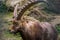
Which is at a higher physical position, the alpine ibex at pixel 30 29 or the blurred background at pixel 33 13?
the alpine ibex at pixel 30 29

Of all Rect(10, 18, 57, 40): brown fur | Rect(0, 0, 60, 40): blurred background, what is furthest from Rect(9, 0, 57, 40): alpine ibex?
Rect(0, 0, 60, 40): blurred background

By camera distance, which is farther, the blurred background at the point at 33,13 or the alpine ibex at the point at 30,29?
the blurred background at the point at 33,13

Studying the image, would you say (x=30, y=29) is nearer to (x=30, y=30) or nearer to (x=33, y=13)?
(x=30, y=30)

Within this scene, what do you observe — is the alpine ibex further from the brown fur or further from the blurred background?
the blurred background

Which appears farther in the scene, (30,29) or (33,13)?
(33,13)

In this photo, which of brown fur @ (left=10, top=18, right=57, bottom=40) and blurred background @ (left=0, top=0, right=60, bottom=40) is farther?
blurred background @ (left=0, top=0, right=60, bottom=40)

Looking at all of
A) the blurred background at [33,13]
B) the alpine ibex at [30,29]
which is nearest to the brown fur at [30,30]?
the alpine ibex at [30,29]

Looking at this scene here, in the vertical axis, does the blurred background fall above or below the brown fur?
below

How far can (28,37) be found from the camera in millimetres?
4172

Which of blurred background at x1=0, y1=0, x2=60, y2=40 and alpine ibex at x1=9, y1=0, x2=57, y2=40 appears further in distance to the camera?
blurred background at x1=0, y1=0, x2=60, y2=40

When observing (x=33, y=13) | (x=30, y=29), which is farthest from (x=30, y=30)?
(x=33, y=13)

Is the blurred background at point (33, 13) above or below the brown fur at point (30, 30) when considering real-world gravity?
below

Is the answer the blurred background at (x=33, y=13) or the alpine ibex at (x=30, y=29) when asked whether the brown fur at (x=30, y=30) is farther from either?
the blurred background at (x=33, y=13)

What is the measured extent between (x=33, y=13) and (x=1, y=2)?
1960 millimetres
